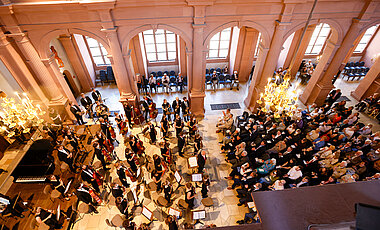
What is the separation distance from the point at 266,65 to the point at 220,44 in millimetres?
5232

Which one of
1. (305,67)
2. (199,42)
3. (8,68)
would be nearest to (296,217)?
(199,42)

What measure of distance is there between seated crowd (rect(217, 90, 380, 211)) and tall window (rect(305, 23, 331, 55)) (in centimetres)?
803

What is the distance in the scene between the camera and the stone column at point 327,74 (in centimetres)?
925

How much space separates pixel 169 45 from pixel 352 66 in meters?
14.2

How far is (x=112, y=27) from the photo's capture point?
794 cm

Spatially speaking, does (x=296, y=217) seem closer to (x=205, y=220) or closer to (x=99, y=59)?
(x=205, y=220)

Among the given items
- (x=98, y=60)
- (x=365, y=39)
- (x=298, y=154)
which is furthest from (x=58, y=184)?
(x=365, y=39)

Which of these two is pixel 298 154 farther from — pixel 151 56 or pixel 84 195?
pixel 151 56

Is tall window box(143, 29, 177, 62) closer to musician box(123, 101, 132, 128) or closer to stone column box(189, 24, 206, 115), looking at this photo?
stone column box(189, 24, 206, 115)

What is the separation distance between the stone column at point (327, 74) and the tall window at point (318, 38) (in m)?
5.16

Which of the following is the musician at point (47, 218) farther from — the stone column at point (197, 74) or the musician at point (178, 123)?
the stone column at point (197, 74)

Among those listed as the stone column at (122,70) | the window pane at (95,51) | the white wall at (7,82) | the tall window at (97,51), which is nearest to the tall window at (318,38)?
the stone column at (122,70)

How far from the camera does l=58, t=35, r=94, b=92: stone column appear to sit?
38.5ft

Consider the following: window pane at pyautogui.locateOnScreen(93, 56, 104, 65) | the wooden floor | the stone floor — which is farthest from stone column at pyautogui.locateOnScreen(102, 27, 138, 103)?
window pane at pyautogui.locateOnScreen(93, 56, 104, 65)
